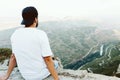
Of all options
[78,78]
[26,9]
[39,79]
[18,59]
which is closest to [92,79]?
[78,78]

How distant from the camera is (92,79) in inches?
348

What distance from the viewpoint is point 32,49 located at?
7.86m

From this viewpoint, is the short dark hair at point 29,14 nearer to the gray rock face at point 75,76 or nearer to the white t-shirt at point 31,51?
the white t-shirt at point 31,51

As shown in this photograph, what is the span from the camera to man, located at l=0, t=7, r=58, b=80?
7.59 meters

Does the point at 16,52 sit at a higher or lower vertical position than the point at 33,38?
lower

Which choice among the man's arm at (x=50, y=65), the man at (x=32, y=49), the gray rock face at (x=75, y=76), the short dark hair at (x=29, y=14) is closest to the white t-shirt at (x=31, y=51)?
the man at (x=32, y=49)

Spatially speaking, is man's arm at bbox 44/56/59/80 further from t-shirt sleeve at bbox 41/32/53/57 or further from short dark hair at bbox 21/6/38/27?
short dark hair at bbox 21/6/38/27

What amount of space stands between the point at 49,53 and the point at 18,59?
3.99 feet

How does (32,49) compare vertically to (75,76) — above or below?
above

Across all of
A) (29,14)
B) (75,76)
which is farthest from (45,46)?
(75,76)

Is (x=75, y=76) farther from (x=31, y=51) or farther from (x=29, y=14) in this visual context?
(x=29, y=14)

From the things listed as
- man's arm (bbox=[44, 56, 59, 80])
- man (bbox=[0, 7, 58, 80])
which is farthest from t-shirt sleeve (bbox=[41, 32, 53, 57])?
man's arm (bbox=[44, 56, 59, 80])

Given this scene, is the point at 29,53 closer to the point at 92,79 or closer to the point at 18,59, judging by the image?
the point at 18,59

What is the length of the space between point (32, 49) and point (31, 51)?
0.07 meters
